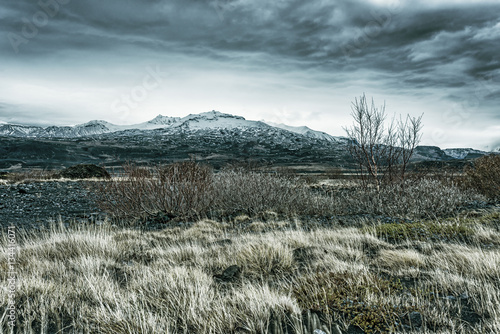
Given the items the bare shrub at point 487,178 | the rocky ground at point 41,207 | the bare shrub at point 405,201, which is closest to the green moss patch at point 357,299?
the rocky ground at point 41,207

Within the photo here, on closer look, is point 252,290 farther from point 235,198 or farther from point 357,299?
point 235,198

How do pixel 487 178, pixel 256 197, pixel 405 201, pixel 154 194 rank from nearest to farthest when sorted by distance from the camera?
pixel 154 194 → pixel 405 201 → pixel 256 197 → pixel 487 178

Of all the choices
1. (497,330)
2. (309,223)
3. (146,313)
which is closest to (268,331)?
(146,313)

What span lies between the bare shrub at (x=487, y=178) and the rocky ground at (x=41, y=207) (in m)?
13.9

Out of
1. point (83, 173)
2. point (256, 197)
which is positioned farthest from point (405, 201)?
point (83, 173)

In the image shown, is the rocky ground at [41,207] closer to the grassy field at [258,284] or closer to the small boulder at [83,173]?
the grassy field at [258,284]

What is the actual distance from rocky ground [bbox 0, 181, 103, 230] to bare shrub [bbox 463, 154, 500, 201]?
13.9 metres

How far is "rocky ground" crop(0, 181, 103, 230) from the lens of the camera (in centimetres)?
796

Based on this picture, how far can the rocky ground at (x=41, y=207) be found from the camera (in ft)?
26.1

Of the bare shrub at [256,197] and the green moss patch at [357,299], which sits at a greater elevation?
the green moss patch at [357,299]

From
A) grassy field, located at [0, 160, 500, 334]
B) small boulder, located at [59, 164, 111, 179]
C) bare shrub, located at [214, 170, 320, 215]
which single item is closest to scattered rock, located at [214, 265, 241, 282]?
grassy field, located at [0, 160, 500, 334]

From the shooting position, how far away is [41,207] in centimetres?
991

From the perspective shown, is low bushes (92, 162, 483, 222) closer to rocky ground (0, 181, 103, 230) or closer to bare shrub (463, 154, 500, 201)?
rocky ground (0, 181, 103, 230)

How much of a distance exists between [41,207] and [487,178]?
53.9 ft
